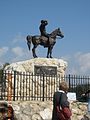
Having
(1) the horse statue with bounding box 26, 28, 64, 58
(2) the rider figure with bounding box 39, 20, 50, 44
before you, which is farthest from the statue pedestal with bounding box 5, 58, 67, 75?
(2) the rider figure with bounding box 39, 20, 50, 44

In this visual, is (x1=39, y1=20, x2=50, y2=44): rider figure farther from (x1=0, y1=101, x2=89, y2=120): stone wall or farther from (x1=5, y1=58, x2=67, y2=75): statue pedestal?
(x1=0, y1=101, x2=89, y2=120): stone wall

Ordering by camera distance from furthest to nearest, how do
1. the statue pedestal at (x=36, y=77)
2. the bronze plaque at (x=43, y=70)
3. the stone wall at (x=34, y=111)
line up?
the bronze plaque at (x=43, y=70) → the statue pedestal at (x=36, y=77) → the stone wall at (x=34, y=111)

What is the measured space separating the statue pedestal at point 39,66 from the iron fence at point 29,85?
0.48 meters

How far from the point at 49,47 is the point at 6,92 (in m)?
4.01

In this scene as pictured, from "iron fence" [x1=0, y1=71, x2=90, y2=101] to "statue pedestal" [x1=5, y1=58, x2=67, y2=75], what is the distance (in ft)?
1.56

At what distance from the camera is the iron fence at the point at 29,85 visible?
21.1m

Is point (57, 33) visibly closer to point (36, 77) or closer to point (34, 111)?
point (36, 77)

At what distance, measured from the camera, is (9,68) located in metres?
23.0

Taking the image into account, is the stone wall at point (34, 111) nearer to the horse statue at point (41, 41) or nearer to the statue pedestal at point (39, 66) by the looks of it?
the statue pedestal at point (39, 66)

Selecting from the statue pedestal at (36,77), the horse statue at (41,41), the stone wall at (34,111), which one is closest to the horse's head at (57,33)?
the horse statue at (41,41)

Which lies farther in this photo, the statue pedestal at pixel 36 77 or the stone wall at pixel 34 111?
the statue pedestal at pixel 36 77

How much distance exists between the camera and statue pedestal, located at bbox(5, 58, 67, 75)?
22469 millimetres

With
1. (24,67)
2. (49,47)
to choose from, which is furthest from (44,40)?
(24,67)

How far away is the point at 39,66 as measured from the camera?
22.5 metres
